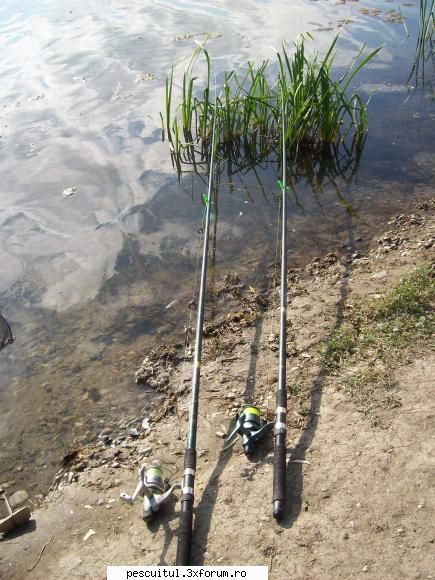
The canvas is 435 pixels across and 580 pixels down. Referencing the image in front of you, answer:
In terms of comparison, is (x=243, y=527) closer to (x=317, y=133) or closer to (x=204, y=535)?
(x=204, y=535)

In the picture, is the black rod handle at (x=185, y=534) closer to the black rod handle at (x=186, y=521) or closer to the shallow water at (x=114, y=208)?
the black rod handle at (x=186, y=521)

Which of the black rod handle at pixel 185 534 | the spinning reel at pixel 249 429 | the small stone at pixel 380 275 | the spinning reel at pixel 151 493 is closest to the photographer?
the black rod handle at pixel 185 534

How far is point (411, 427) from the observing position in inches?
127

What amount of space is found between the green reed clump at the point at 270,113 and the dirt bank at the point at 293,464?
3.15 meters

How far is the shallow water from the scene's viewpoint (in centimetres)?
438

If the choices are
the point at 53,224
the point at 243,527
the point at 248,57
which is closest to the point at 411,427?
the point at 243,527

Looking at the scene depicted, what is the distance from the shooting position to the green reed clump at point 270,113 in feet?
21.7

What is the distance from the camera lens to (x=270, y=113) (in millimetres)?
7621

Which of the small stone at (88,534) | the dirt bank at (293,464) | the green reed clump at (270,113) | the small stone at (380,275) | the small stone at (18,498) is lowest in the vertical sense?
the small stone at (18,498)

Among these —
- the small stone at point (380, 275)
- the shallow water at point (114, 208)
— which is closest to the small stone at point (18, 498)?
the shallow water at point (114, 208)

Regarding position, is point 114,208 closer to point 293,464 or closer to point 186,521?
point 293,464

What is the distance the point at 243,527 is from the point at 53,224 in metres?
4.87

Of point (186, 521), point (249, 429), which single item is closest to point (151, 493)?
point (186, 521)

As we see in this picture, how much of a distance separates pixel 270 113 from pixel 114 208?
2.83 meters
